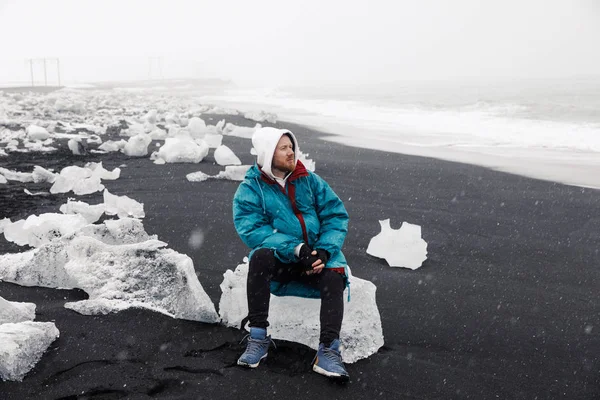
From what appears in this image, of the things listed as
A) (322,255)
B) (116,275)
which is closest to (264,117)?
(116,275)

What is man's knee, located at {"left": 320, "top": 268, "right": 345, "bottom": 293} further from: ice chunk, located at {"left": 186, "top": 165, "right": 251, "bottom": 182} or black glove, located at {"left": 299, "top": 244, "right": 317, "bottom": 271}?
ice chunk, located at {"left": 186, "top": 165, "right": 251, "bottom": 182}

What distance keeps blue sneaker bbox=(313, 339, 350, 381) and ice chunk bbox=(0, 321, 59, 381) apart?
1.26m

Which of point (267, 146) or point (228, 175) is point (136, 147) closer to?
point (228, 175)

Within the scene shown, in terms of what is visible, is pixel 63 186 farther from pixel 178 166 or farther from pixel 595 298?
pixel 595 298

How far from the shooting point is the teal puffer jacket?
284cm

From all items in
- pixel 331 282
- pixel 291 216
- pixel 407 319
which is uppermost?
pixel 291 216

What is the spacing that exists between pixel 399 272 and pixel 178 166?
4108mm

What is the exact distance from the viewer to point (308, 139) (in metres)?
11.3

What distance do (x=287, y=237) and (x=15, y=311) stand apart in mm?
1388

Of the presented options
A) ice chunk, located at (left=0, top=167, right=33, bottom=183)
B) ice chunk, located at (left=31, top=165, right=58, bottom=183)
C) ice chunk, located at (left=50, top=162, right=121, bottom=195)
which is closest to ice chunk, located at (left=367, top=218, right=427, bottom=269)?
ice chunk, located at (left=50, top=162, right=121, bottom=195)

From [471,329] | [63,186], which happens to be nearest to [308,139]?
[63,186]

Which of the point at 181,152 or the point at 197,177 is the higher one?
the point at 181,152

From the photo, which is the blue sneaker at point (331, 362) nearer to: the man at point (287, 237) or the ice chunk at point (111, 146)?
the man at point (287, 237)

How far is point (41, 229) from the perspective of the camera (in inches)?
155
